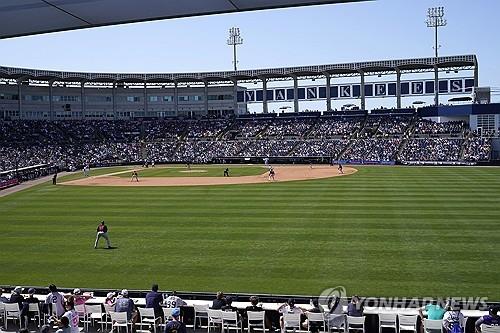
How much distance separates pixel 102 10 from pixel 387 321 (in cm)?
992

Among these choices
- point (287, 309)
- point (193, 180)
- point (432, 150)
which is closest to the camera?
point (287, 309)

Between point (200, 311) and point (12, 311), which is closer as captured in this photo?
point (200, 311)

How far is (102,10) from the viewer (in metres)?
4.47

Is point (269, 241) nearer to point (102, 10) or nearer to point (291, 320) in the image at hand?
point (291, 320)

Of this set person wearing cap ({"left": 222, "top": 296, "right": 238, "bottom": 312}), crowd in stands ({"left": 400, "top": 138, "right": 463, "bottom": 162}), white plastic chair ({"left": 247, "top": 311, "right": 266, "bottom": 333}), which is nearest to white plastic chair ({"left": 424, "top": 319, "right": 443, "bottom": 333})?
white plastic chair ({"left": 247, "top": 311, "right": 266, "bottom": 333})

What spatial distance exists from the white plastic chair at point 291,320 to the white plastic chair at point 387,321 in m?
1.86

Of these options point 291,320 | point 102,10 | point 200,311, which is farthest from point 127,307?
point 102,10

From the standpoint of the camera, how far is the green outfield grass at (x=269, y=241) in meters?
17.6

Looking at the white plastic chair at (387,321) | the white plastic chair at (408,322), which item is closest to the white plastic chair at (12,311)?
the white plastic chair at (387,321)

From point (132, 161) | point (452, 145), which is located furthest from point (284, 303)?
point (132, 161)

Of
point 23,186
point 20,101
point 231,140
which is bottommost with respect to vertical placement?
point 23,186

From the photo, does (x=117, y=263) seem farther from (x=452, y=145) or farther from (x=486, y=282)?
(x=452, y=145)

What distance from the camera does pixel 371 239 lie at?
908 inches

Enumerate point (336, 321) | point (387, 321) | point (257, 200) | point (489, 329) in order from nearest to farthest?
1. point (489, 329)
2. point (336, 321)
3. point (387, 321)
4. point (257, 200)
